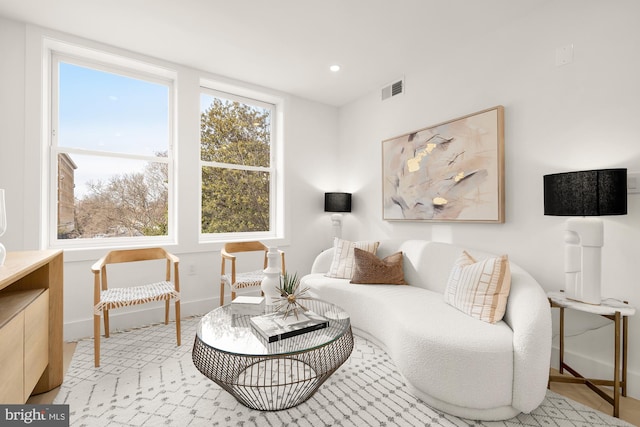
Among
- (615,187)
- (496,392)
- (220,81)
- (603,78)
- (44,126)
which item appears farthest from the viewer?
(220,81)

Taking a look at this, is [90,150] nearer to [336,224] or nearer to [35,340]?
[35,340]

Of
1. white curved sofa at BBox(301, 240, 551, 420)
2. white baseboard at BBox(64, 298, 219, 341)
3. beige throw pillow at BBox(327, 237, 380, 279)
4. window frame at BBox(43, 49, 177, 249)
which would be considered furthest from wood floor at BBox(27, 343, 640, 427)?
beige throw pillow at BBox(327, 237, 380, 279)

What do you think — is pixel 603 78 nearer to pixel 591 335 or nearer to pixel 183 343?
pixel 591 335

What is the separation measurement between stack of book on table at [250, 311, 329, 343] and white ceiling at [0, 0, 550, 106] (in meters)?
2.30

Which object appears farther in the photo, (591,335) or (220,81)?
(220,81)

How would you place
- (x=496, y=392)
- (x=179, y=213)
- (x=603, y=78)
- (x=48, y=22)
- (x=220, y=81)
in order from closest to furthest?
(x=496, y=392) → (x=603, y=78) → (x=48, y=22) → (x=179, y=213) → (x=220, y=81)

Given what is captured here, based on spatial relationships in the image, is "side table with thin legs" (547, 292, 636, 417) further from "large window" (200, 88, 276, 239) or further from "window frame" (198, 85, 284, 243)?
"large window" (200, 88, 276, 239)

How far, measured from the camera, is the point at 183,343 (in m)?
2.69

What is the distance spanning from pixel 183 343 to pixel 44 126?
230cm

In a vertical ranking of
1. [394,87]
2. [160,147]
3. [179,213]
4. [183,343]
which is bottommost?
[183,343]

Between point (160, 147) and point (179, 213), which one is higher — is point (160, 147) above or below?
above

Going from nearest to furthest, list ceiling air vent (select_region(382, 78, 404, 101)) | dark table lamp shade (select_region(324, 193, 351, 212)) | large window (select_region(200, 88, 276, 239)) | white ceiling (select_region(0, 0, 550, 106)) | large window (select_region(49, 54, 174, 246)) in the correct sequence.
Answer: white ceiling (select_region(0, 0, 550, 106))
large window (select_region(49, 54, 174, 246))
ceiling air vent (select_region(382, 78, 404, 101))
large window (select_region(200, 88, 276, 239))
dark table lamp shade (select_region(324, 193, 351, 212))

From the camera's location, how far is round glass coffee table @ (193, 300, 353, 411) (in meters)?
1.60

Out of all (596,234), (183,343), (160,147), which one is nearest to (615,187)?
(596,234)
